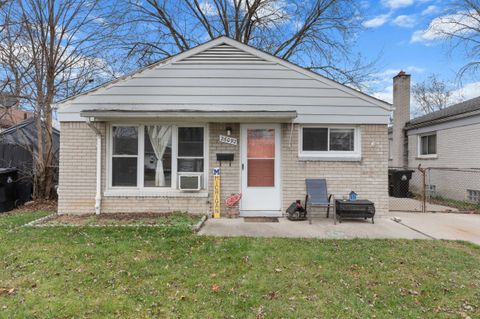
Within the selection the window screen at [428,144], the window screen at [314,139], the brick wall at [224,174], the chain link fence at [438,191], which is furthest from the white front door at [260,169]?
the window screen at [428,144]

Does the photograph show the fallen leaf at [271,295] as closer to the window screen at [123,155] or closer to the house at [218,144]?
the house at [218,144]

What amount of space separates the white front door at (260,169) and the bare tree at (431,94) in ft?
108

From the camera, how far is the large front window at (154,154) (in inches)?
284

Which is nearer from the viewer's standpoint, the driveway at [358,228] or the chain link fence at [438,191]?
the driveway at [358,228]

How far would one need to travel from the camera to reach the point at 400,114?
46.7 feet

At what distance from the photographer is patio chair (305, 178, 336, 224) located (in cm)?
674

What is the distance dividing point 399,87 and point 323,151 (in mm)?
9047

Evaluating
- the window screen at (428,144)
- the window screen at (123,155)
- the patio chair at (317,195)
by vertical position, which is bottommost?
the patio chair at (317,195)

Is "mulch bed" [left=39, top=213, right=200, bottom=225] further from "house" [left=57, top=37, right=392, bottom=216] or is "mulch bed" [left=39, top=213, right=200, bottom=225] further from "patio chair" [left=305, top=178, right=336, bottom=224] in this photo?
"patio chair" [left=305, top=178, right=336, bottom=224]

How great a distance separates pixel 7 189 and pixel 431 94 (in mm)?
39321

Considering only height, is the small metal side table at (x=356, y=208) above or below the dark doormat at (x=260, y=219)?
above

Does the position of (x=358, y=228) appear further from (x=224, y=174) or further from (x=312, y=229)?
(x=224, y=174)

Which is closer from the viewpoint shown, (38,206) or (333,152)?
(333,152)

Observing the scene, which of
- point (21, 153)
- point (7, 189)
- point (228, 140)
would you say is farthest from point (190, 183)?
point (21, 153)
